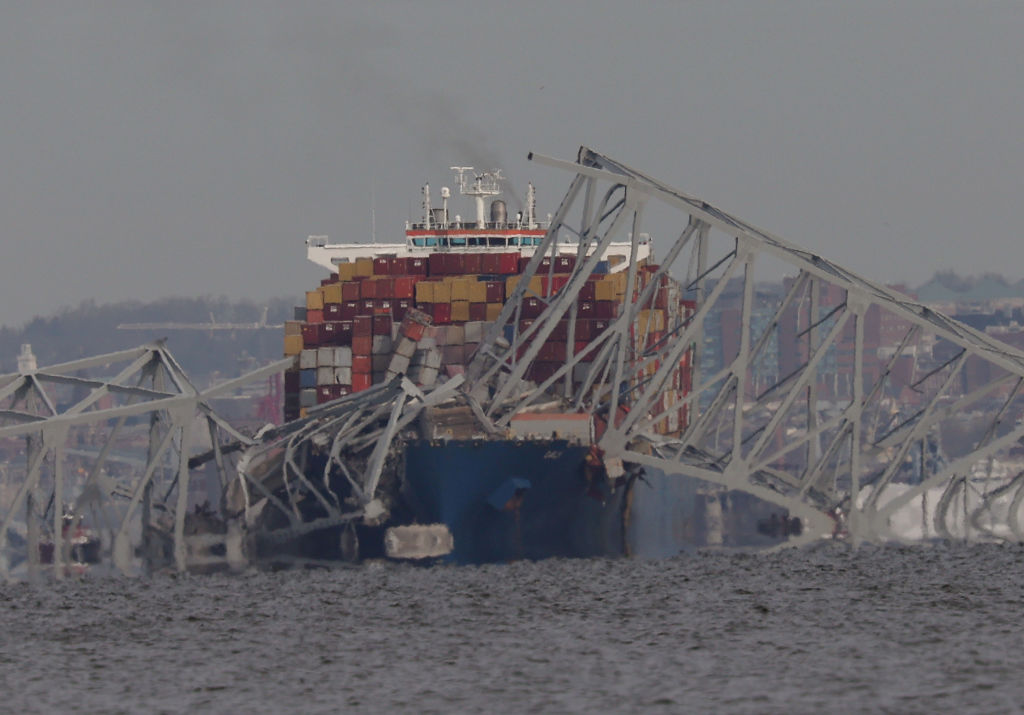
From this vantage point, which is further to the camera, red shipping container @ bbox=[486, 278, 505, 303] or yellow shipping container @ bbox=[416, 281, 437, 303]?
red shipping container @ bbox=[486, 278, 505, 303]

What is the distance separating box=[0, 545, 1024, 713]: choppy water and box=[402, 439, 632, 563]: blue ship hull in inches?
65.2

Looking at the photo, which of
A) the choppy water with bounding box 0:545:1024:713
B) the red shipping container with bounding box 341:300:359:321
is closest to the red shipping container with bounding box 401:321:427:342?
the red shipping container with bounding box 341:300:359:321

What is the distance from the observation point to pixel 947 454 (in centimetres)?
18625

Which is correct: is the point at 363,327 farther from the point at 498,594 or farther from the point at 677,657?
the point at 677,657

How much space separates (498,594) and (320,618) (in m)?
7.31

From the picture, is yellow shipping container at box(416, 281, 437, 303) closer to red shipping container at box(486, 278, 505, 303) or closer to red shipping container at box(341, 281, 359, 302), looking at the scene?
red shipping container at box(486, 278, 505, 303)

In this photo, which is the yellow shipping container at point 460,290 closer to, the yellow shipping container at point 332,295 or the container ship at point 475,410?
the container ship at point 475,410

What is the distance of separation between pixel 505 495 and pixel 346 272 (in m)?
24.8

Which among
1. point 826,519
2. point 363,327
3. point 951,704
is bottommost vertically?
point 951,704

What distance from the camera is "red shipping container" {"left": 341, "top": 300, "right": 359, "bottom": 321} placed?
8550 centimetres

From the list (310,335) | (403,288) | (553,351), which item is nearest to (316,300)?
(310,335)

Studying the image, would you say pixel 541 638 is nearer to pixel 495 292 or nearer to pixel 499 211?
pixel 495 292

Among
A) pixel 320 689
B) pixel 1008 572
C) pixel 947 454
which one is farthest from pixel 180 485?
pixel 947 454

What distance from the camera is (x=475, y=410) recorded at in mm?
69812
